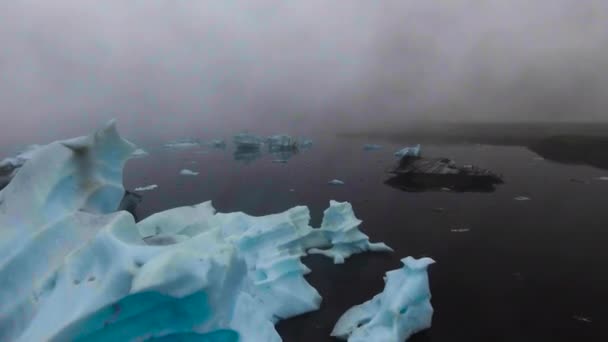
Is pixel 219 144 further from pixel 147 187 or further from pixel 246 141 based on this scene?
pixel 147 187

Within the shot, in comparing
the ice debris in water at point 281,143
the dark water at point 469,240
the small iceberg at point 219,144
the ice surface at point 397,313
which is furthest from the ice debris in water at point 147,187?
the small iceberg at point 219,144

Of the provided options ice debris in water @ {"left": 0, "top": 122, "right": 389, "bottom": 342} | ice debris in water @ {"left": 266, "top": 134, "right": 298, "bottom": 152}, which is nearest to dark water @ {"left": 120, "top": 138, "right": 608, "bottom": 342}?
ice debris in water @ {"left": 0, "top": 122, "right": 389, "bottom": 342}

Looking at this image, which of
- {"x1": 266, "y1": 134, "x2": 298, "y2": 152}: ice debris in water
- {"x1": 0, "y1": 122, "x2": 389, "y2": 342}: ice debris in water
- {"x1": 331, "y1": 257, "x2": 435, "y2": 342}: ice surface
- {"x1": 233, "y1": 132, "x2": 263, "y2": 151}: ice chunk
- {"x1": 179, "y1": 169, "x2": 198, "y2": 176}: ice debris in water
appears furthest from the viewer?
{"x1": 266, "y1": 134, "x2": 298, "y2": 152}: ice debris in water

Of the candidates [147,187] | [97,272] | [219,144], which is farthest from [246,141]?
[97,272]

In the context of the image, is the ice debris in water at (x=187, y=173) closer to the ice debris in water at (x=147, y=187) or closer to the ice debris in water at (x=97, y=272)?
the ice debris in water at (x=147, y=187)

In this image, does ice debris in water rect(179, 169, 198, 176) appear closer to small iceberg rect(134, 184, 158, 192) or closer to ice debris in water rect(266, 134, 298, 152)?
small iceberg rect(134, 184, 158, 192)

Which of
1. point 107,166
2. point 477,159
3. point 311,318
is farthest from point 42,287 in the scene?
point 477,159

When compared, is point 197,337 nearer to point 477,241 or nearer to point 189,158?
point 477,241
